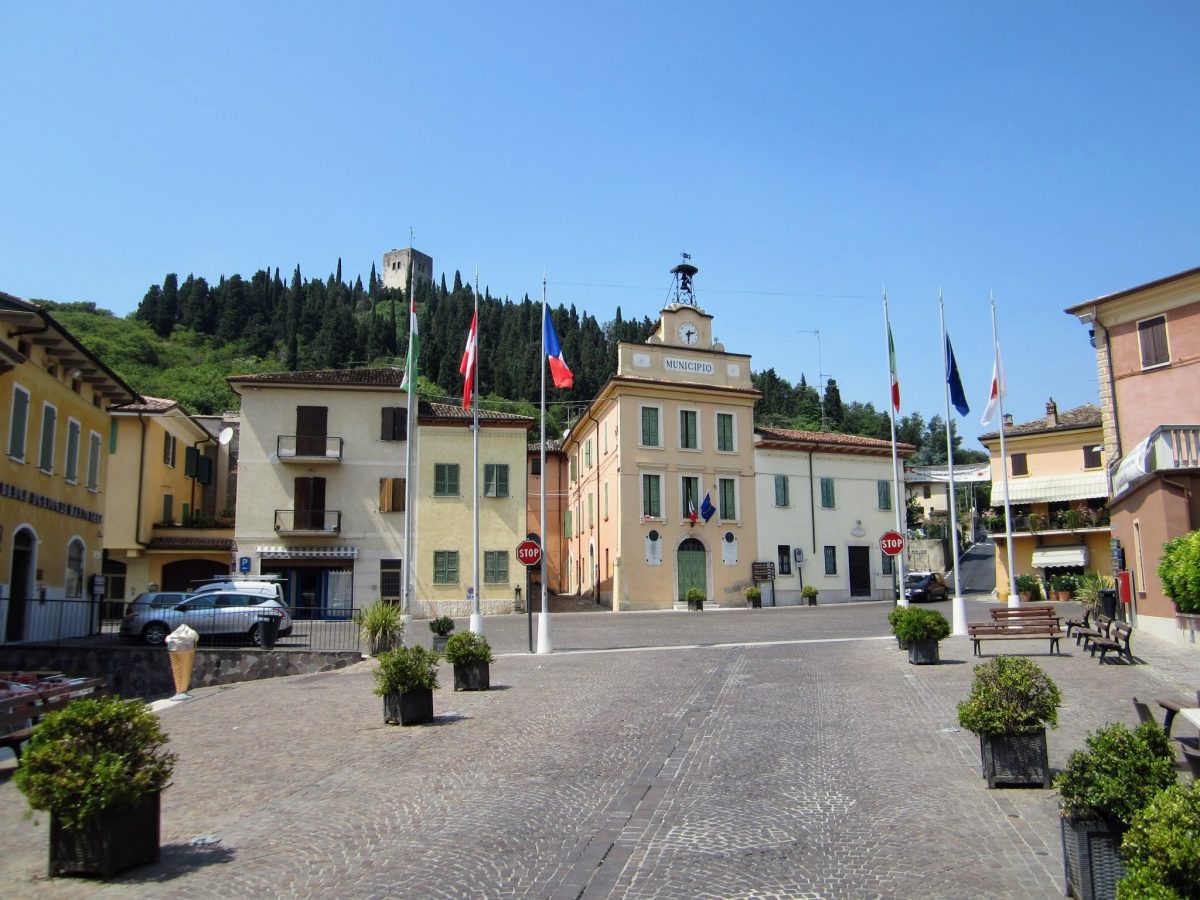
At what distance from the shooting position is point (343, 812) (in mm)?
8281

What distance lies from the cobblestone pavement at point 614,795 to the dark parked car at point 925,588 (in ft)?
90.2

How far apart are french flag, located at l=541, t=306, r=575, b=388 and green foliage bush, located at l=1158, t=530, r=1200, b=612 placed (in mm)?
12399

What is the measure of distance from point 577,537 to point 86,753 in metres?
46.8

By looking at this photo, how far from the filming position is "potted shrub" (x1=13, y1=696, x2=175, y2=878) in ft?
21.5

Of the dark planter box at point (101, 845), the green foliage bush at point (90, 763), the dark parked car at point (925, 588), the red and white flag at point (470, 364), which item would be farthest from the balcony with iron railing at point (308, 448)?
the dark planter box at point (101, 845)

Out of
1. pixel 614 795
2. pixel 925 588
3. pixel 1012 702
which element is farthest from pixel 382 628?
pixel 925 588

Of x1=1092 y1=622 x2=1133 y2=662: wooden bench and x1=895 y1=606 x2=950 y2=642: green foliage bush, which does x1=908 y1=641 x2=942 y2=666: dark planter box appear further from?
x1=1092 y1=622 x2=1133 y2=662: wooden bench

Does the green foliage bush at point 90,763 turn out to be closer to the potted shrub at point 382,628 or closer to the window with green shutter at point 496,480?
the potted shrub at point 382,628

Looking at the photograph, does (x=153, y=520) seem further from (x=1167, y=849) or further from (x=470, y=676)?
(x=1167, y=849)

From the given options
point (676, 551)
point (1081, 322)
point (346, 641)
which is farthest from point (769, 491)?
point (346, 641)

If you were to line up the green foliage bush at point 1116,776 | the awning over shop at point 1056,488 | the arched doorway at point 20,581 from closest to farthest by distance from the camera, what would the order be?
the green foliage bush at point 1116,776 → the arched doorway at point 20,581 → the awning over shop at point 1056,488

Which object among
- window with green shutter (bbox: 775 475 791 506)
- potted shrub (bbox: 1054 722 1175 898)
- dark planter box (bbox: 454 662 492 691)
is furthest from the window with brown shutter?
potted shrub (bbox: 1054 722 1175 898)

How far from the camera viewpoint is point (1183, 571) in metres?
17.2

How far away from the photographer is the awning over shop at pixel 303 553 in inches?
1604
